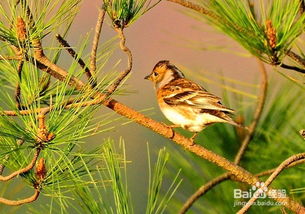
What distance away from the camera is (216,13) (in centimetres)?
206

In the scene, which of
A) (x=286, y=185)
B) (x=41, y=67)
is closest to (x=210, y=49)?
(x=286, y=185)

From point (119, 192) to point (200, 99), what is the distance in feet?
2.59

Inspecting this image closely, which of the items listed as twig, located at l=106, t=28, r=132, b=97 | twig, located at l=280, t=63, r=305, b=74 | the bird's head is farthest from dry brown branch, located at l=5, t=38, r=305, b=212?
the bird's head

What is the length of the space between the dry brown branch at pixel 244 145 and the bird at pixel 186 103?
121mm

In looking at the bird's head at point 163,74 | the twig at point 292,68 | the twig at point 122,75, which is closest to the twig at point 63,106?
the twig at point 122,75

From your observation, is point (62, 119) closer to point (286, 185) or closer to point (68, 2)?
point (68, 2)

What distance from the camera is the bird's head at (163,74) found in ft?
8.77

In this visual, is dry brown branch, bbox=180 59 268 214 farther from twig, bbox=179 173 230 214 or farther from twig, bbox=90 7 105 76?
twig, bbox=90 7 105 76

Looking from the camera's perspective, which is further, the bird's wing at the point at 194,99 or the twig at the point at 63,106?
the bird's wing at the point at 194,99

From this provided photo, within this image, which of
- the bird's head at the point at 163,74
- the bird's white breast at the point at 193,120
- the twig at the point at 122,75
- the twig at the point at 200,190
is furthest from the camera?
the bird's head at the point at 163,74

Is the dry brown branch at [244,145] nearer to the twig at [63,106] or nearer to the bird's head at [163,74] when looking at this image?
the bird's head at [163,74]

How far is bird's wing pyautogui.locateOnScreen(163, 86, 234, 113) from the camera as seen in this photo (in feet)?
7.44

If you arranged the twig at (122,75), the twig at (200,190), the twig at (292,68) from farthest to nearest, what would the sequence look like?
the twig at (200,190) < the twig at (292,68) < the twig at (122,75)

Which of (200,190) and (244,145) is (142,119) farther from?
(244,145)
